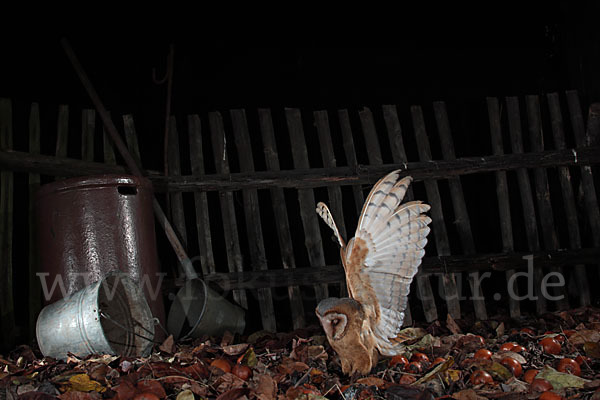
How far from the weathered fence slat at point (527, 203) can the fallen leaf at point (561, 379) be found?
190 centimetres

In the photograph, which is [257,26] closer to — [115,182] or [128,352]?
[115,182]

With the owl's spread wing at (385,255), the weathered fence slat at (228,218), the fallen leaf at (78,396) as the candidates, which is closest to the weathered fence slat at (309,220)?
the weathered fence slat at (228,218)

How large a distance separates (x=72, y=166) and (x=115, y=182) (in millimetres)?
617

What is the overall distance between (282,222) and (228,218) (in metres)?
0.39

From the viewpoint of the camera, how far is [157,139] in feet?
14.8

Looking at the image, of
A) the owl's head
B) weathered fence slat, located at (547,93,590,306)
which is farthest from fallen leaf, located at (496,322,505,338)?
the owl's head

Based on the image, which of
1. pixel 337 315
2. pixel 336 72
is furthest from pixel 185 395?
pixel 336 72

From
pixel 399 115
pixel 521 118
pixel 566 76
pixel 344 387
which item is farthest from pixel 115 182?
pixel 566 76

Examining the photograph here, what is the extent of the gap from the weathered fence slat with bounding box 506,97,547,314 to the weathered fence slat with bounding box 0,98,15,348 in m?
3.54

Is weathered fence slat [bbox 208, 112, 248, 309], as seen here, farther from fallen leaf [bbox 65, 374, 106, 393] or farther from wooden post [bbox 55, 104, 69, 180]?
fallen leaf [bbox 65, 374, 106, 393]

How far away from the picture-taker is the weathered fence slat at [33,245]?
11.7 feet

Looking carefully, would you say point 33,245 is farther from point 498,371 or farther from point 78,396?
point 498,371

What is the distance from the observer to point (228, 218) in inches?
163

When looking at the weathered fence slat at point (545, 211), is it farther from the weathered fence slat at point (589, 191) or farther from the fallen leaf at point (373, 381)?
the fallen leaf at point (373, 381)
